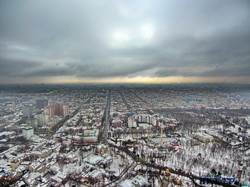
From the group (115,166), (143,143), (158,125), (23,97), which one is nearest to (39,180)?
(115,166)

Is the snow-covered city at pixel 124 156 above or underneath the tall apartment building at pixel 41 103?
underneath

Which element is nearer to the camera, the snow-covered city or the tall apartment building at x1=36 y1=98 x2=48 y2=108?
the snow-covered city

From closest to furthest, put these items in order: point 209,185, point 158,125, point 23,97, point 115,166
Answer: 1. point 209,185
2. point 115,166
3. point 158,125
4. point 23,97

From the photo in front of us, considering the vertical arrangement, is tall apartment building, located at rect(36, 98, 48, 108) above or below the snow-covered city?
above

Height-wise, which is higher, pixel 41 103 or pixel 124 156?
pixel 41 103

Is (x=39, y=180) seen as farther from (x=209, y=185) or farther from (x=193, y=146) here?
(x=193, y=146)

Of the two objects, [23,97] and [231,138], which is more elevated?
[23,97]

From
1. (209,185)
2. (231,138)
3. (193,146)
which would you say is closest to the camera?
(209,185)

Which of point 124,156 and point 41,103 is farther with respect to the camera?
point 41,103

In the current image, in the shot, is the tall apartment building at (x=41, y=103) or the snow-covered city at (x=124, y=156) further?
the tall apartment building at (x=41, y=103)

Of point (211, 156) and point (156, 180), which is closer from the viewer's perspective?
point (156, 180)
